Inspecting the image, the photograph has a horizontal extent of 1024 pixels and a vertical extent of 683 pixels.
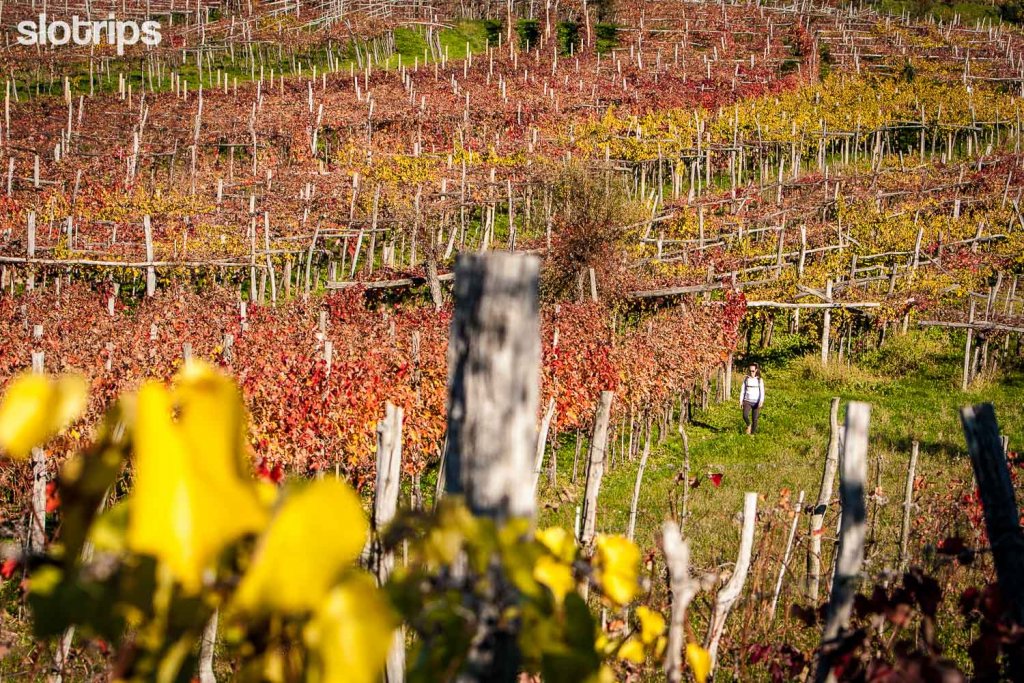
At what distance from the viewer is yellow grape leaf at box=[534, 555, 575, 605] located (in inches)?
41.5

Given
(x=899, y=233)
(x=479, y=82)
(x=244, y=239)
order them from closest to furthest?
(x=244, y=239) < (x=899, y=233) < (x=479, y=82)

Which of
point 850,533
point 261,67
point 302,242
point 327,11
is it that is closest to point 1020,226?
point 302,242

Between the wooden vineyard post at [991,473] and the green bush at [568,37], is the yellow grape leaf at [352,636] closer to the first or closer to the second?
the wooden vineyard post at [991,473]

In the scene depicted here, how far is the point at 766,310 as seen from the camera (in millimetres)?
17969

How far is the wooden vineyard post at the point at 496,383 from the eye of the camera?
108 cm

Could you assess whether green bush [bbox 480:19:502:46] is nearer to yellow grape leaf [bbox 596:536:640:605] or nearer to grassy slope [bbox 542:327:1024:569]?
grassy slope [bbox 542:327:1024:569]

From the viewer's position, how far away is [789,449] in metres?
11.4

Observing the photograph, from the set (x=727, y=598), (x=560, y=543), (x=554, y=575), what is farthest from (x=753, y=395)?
(x=554, y=575)

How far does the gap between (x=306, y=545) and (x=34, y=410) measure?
0.80ft

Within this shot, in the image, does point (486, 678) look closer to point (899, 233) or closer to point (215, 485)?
point (215, 485)

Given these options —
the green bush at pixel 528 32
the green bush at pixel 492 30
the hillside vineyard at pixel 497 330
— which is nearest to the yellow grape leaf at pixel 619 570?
the hillside vineyard at pixel 497 330

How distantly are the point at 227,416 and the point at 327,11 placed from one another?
52.7 meters

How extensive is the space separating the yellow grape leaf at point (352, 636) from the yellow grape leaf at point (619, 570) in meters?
0.60

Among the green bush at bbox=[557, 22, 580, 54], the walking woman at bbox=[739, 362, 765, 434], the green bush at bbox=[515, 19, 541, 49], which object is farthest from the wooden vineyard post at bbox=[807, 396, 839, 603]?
the green bush at bbox=[515, 19, 541, 49]
